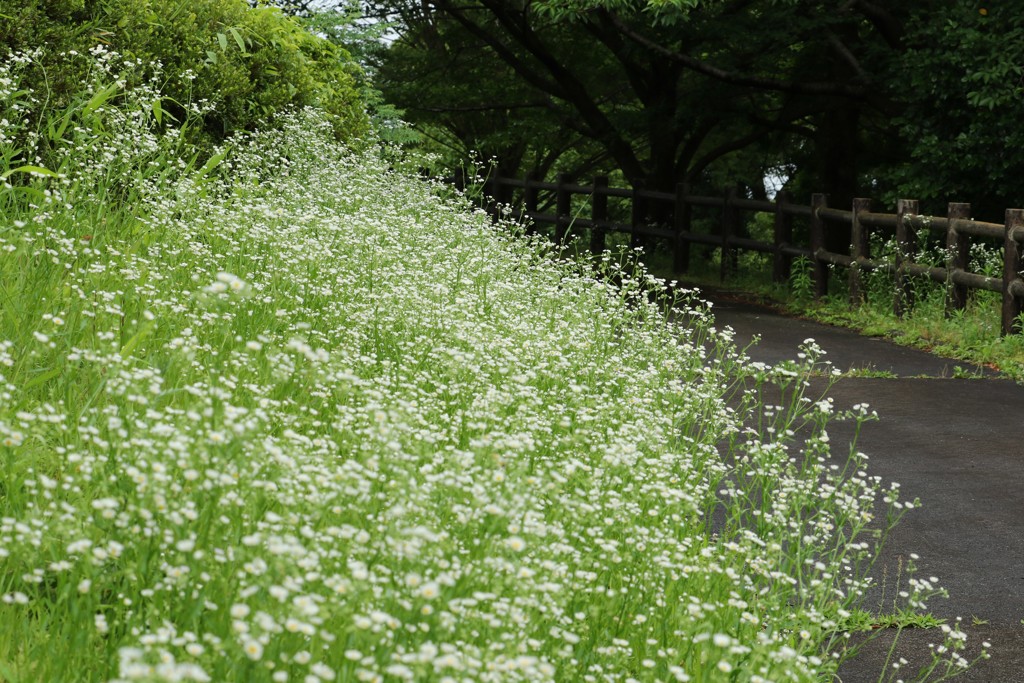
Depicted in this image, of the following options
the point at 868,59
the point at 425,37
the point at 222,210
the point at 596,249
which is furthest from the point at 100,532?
the point at 425,37

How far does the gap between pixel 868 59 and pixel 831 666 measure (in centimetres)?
1596

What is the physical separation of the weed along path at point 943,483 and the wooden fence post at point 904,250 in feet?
4.92

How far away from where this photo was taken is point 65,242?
5.58m

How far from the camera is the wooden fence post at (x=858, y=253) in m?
15.3

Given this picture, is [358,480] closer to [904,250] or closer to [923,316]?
[923,316]

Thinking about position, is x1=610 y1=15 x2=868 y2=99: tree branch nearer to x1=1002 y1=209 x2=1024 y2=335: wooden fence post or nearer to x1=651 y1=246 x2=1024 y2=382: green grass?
x1=651 y1=246 x2=1024 y2=382: green grass

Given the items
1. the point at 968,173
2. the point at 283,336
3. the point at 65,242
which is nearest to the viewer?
the point at 65,242

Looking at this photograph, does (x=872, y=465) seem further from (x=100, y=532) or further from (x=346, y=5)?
(x=346, y=5)

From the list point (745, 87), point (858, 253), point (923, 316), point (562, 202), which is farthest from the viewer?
point (562, 202)

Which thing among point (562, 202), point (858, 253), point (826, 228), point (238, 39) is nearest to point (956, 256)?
point (858, 253)

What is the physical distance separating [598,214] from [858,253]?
8.59 m

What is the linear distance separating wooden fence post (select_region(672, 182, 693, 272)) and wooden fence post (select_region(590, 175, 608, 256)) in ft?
7.31

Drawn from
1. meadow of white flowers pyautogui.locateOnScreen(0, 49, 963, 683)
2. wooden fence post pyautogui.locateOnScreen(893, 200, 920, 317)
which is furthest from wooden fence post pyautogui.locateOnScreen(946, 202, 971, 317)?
meadow of white flowers pyautogui.locateOnScreen(0, 49, 963, 683)

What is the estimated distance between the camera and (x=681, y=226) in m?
20.9
